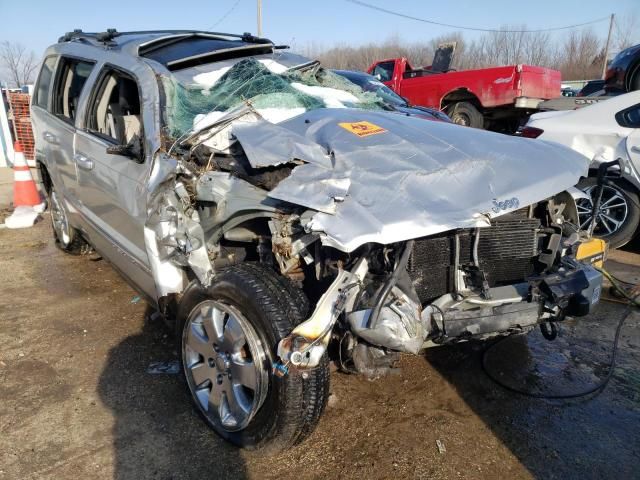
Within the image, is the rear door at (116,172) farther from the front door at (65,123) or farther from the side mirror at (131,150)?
the front door at (65,123)

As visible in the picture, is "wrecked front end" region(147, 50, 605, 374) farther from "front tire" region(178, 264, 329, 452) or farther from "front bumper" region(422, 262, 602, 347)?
"front tire" region(178, 264, 329, 452)

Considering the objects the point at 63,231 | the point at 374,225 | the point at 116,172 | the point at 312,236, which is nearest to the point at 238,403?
the point at 312,236

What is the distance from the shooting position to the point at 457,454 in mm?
2445

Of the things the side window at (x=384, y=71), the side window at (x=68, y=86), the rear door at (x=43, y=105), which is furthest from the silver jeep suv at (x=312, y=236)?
the side window at (x=384, y=71)

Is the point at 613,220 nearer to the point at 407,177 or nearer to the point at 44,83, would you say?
the point at 407,177

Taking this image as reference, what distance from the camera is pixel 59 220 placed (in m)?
5.13

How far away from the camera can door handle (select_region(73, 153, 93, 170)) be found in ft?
11.5

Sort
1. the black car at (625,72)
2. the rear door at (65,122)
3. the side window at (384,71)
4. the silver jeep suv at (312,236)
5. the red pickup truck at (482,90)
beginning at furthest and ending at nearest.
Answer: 1. the side window at (384,71)
2. the red pickup truck at (482,90)
3. the black car at (625,72)
4. the rear door at (65,122)
5. the silver jeep suv at (312,236)

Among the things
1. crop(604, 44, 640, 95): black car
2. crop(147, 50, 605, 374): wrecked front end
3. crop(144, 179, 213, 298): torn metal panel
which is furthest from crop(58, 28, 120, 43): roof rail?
crop(604, 44, 640, 95): black car

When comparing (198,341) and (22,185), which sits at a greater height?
(198,341)

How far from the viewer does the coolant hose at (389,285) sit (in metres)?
2.12

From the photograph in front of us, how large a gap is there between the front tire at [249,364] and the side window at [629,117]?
4.42 meters

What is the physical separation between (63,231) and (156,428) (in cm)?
322

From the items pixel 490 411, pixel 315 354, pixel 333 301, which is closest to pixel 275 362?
pixel 315 354
